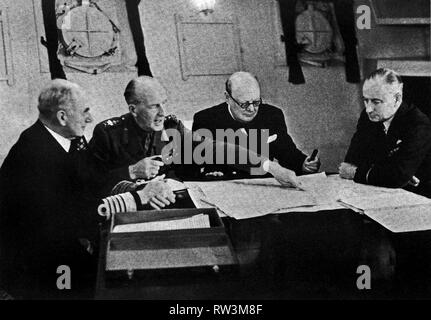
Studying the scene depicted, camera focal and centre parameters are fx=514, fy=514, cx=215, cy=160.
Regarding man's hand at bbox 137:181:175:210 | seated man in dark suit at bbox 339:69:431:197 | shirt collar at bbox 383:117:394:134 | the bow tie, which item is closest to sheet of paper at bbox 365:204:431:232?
seated man in dark suit at bbox 339:69:431:197

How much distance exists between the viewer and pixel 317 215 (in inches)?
53.6

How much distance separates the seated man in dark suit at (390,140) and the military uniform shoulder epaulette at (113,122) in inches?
27.3

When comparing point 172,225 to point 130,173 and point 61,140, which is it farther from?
point 61,140

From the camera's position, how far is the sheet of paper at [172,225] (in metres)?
1.32

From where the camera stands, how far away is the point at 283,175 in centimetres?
155

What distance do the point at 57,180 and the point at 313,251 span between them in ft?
2.39

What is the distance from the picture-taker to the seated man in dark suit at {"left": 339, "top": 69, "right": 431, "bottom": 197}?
160 centimetres

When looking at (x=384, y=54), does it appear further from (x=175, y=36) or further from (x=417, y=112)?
(x=175, y=36)

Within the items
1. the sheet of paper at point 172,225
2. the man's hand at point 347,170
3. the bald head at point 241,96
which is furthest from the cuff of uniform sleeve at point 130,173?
the man's hand at point 347,170

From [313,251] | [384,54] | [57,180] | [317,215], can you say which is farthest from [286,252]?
[384,54]

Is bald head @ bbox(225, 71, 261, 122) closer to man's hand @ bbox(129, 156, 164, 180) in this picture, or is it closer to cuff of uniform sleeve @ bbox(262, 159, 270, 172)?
cuff of uniform sleeve @ bbox(262, 159, 270, 172)

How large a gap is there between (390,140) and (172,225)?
0.75m

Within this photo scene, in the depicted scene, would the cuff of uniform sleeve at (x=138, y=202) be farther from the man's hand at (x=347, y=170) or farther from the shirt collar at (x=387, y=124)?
the shirt collar at (x=387, y=124)

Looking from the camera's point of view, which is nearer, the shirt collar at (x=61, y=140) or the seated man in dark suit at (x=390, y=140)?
the shirt collar at (x=61, y=140)
